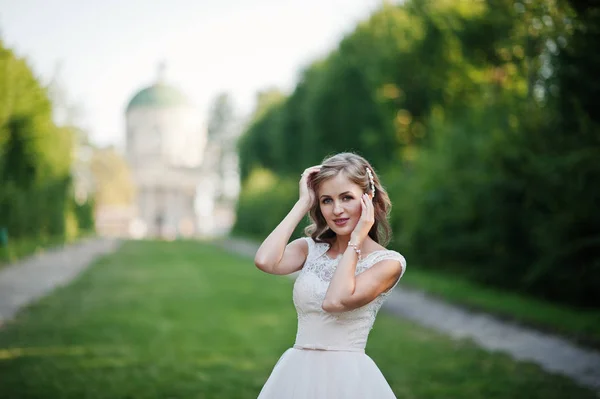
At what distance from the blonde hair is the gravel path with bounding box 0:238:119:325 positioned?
30.4 ft

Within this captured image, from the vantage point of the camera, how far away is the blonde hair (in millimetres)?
3455

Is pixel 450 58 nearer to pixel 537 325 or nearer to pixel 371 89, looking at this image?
pixel 371 89

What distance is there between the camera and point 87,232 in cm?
5622

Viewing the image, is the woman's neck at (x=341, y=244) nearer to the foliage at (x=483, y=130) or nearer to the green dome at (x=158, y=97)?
the foliage at (x=483, y=130)

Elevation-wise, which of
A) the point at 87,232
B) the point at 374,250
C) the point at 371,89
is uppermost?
the point at 371,89

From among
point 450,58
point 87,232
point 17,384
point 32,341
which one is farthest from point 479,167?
point 87,232

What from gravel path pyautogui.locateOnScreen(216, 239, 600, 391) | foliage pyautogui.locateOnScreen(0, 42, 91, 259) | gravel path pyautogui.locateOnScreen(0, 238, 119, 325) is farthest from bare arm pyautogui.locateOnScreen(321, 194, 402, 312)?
foliage pyautogui.locateOnScreen(0, 42, 91, 259)

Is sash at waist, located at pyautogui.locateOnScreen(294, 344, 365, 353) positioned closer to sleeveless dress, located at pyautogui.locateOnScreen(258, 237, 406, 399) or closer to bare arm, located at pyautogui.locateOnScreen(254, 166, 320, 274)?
sleeveless dress, located at pyautogui.locateOnScreen(258, 237, 406, 399)

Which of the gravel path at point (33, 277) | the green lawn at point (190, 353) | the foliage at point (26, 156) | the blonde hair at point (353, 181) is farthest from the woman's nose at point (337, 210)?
the foliage at point (26, 156)

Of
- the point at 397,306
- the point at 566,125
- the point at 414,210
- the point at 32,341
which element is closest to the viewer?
the point at 32,341

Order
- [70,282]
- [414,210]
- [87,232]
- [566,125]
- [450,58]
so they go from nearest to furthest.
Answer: [566,125], [70,282], [414,210], [450,58], [87,232]

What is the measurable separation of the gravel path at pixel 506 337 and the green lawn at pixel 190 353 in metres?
0.31

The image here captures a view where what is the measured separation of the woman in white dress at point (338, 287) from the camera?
3312mm

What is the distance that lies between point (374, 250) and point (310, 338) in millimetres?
444
